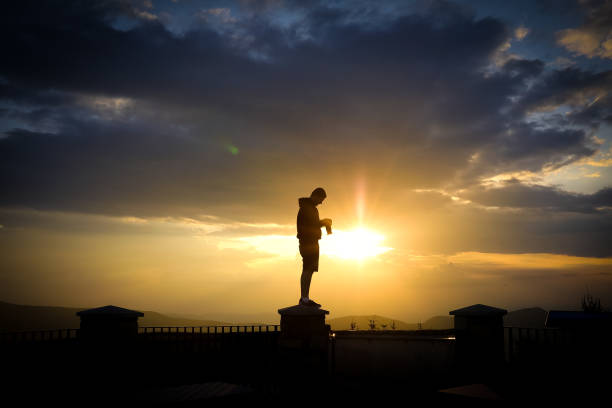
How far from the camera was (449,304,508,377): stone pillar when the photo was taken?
11320 mm

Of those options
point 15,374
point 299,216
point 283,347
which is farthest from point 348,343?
point 15,374

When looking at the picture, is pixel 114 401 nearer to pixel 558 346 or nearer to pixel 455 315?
pixel 455 315

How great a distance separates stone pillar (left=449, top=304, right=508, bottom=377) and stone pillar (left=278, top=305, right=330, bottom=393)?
11.7ft

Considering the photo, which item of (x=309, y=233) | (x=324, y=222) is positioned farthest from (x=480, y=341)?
(x=309, y=233)

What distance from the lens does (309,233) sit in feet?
40.5

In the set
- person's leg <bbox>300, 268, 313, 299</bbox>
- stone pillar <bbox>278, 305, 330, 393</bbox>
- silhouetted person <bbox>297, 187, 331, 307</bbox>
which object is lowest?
stone pillar <bbox>278, 305, 330, 393</bbox>

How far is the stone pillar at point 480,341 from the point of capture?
11320 millimetres

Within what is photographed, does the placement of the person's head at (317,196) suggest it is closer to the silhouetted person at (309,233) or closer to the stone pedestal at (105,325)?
the silhouetted person at (309,233)

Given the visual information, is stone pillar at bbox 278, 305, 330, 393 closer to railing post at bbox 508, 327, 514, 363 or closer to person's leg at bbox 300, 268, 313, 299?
person's leg at bbox 300, 268, 313, 299

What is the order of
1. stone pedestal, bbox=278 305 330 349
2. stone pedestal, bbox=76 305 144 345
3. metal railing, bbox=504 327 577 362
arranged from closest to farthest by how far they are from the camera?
metal railing, bbox=504 327 577 362 → stone pedestal, bbox=76 305 144 345 → stone pedestal, bbox=278 305 330 349

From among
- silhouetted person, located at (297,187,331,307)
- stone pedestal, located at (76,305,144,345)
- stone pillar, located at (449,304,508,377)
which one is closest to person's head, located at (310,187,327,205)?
silhouetted person, located at (297,187,331,307)

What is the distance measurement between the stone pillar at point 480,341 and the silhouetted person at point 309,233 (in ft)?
13.6

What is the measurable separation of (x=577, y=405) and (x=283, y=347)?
22.5ft

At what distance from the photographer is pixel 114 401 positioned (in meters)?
7.52
